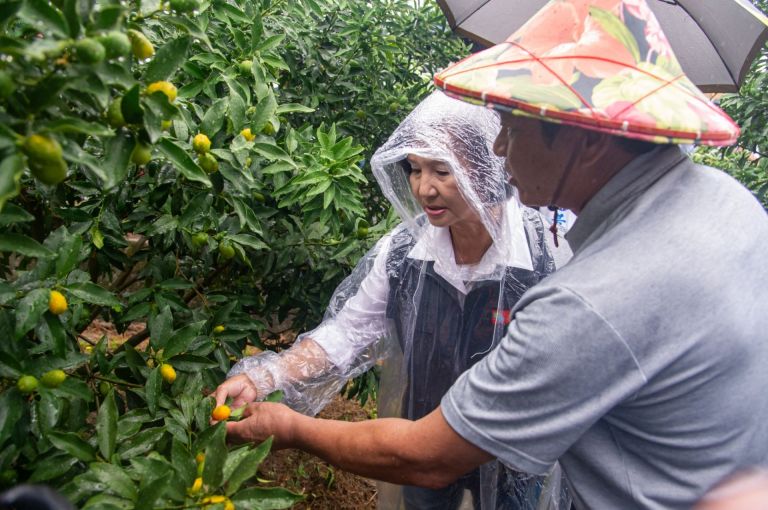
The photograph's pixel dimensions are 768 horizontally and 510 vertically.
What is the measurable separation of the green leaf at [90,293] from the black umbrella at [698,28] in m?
1.46

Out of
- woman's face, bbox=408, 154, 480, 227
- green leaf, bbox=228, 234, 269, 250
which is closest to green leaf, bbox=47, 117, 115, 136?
green leaf, bbox=228, 234, 269, 250

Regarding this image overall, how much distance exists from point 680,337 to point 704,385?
0.10m

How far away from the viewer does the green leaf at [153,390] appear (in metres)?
1.29

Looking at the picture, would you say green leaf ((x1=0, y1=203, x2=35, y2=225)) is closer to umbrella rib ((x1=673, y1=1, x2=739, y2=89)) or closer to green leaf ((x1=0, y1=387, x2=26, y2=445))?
green leaf ((x1=0, y1=387, x2=26, y2=445))

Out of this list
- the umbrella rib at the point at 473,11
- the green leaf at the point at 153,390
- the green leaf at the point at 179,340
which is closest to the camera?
the green leaf at the point at 153,390

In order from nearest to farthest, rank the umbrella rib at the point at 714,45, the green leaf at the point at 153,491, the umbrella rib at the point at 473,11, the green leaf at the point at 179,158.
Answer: the green leaf at the point at 153,491
the green leaf at the point at 179,158
the umbrella rib at the point at 714,45
the umbrella rib at the point at 473,11

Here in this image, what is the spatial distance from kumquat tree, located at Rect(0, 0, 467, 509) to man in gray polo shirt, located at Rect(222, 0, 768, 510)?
428 millimetres

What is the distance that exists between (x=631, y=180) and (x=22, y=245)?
102 centimetres

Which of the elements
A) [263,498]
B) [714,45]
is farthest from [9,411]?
[714,45]

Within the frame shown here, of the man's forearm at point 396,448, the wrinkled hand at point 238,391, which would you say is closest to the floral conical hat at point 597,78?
the man's forearm at point 396,448

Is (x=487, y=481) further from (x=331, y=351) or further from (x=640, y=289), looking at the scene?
(x=640, y=289)

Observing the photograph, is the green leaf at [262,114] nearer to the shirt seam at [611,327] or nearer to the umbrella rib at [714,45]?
the shirt seam at [611,327]

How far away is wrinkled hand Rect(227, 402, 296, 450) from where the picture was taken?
56.4 inches

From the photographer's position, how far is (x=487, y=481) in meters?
1.78
